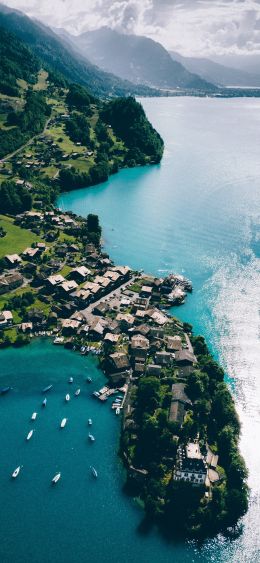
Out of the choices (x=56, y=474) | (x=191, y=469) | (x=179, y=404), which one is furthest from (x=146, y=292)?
(x=191, y=469)

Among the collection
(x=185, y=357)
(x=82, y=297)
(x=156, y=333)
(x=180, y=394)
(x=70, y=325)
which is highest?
(x=82, y=297)

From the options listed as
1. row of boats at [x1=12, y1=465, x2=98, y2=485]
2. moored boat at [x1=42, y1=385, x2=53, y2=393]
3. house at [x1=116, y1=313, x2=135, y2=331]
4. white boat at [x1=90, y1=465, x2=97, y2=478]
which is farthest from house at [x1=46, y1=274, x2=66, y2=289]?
white boat at [x1=90, y1=465, x2=97, y2=478]

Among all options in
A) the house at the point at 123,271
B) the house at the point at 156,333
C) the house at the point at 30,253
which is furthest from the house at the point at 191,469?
the house at the point at 30,253

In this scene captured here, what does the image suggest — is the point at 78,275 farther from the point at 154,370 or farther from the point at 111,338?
the point at 154,370

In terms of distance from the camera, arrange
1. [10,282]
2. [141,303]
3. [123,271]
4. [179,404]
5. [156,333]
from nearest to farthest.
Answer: [179,404]
[156,333]
[141,303]
[10,282]
[123,271]

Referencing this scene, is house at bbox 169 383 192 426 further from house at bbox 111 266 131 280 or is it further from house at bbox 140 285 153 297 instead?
house at bbox 111 266 131 280

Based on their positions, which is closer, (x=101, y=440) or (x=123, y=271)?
(x=101, y=440)

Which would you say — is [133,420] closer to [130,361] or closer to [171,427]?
[171,427]
